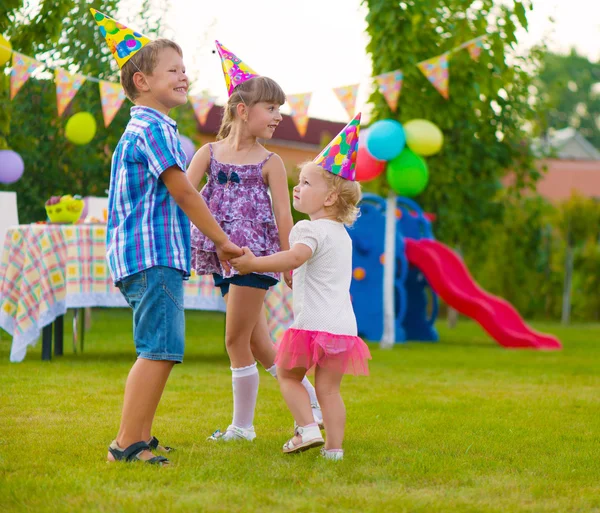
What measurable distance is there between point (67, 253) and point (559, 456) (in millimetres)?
4051

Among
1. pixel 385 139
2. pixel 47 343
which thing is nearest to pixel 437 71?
pixel 385 139

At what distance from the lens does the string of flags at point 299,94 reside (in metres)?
7.75

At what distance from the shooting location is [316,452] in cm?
345

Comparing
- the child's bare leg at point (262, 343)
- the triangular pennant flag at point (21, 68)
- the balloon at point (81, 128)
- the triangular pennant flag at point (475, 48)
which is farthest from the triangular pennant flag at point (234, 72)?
the balloon at point (81, 128)

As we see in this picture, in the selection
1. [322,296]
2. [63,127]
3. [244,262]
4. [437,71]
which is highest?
[437,71]

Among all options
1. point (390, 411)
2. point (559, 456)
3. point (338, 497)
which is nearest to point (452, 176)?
point (390, 411)

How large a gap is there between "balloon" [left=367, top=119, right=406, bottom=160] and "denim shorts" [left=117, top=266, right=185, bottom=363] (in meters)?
5.57

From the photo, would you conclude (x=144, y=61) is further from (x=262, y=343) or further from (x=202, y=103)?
(x=202, y=103)

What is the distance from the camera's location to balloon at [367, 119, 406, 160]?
8438 millimetres

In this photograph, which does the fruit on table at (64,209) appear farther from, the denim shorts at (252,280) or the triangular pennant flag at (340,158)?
the triangular pennant flag at (340,158)

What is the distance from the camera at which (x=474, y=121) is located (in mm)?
11148

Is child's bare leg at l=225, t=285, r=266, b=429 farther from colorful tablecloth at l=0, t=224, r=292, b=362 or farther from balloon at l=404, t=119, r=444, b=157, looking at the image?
balloon at l=404, t=119, r=444, b=157

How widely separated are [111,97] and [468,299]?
4.45m

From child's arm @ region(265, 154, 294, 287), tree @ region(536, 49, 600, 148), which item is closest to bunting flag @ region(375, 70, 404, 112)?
child's arm @ region(265, 154, 294, 287)
